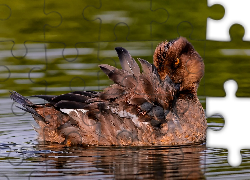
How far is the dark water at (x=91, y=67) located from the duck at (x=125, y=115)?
0.29 meters

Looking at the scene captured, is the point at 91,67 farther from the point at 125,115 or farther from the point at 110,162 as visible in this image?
the point at 110,162

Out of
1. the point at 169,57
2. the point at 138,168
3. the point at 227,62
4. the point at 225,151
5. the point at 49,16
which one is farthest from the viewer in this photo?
the point at 49,16

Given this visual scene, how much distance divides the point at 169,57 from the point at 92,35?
4690mm

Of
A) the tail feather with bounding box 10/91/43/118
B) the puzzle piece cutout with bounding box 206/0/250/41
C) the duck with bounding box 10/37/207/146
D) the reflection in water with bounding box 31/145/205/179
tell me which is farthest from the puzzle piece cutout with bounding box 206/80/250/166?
the tail feather with bounding box 10/91/43/118

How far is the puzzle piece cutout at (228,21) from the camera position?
9.31 metres

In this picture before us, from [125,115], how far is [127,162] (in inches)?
54.4

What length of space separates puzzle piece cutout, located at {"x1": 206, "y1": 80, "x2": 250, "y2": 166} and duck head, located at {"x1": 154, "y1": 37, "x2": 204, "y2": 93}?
112 inches

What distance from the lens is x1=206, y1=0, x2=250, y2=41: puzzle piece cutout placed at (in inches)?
367

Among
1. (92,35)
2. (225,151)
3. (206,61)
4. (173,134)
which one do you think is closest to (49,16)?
(92,35)

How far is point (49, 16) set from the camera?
17.9 meters

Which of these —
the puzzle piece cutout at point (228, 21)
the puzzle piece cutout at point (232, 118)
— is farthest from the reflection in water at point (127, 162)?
the puzzle piece cutout at point (228, 21)

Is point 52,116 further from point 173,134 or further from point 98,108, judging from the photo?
A: point 173,134

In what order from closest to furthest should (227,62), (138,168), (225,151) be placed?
(138,168) < (225,151) < (227,62)

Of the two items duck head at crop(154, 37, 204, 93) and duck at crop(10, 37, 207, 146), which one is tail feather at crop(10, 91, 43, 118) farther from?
duck head at crop(154, 37, 204, 93)
